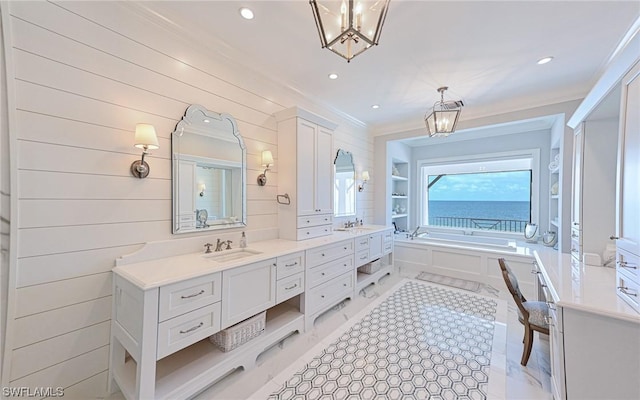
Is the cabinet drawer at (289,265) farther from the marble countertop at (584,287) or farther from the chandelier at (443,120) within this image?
the chandelier at (443,120)

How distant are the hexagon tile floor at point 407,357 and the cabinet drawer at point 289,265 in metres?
0.75

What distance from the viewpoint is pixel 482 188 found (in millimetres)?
5223

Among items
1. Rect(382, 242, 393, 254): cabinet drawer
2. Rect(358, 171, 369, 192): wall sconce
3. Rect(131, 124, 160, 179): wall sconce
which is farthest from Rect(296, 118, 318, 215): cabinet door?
Rect(382, 242, 393, 254): cabinet drawer

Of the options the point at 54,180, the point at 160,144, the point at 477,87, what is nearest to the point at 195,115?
the point at 160,144

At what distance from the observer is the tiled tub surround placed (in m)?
1.14

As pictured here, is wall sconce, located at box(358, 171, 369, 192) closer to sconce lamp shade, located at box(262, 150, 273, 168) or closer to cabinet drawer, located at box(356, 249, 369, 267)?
cabinet drawer, located at box(356, 249, 369, 267)

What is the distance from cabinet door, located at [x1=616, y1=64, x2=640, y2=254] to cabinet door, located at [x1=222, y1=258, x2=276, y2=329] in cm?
232

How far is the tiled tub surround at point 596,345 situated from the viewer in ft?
3.74

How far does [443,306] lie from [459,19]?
3031 mm

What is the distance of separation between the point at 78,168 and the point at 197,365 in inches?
62.9

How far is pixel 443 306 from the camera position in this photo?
296 centimetres

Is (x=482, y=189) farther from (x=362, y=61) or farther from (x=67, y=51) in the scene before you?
(x=67, y=51)

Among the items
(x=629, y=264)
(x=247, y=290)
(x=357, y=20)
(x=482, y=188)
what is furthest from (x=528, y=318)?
(x=482, y=188)

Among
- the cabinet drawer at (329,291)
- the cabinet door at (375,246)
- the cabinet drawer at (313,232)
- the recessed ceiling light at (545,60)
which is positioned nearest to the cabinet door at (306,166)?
the cabinet drawer at (313,232)
